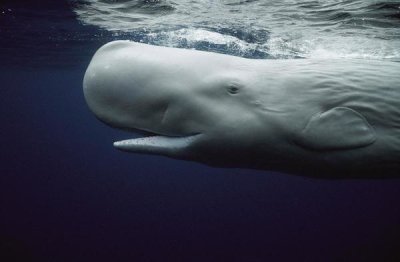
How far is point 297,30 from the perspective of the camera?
42.8ft

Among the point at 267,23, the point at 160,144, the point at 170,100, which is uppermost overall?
the point at 267,23

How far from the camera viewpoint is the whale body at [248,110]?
2590 millimetres

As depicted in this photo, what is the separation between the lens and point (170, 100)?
2.63m

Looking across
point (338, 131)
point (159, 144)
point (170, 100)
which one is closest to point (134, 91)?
point (170, 100)

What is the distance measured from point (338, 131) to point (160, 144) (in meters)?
1.34

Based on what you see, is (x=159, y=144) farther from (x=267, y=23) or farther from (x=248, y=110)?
(x=267, y=23)

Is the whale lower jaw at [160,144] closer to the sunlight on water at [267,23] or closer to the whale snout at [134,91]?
the whale snout at [134,91]

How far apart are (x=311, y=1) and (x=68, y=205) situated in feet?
131

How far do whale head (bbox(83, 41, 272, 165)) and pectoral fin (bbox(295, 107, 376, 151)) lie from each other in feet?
1.34

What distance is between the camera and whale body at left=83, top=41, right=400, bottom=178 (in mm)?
2590

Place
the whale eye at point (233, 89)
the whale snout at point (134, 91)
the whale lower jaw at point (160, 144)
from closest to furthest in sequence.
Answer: the whale snout at point (134, 91), the whale lower jaw at point (160, 144), the whale eye at point (233, 89)

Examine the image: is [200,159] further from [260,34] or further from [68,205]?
[68,205]

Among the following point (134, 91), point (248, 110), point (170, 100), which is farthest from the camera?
point (248, 110)

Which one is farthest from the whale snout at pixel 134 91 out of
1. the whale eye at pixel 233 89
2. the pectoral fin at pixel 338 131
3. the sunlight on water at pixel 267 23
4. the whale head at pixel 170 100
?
the sunlight on water at pixel 267 23
